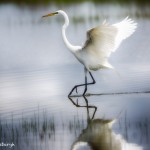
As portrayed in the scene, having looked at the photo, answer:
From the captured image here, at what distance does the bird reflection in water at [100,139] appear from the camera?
7605 millimetres

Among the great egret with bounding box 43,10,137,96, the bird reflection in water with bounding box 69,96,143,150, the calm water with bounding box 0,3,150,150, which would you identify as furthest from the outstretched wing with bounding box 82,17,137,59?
the bird reflection in water with bounding box 69,96,143,150

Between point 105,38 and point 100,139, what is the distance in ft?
9.77

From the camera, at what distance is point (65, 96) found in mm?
10875

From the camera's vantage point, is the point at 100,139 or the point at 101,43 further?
the point at 101,43

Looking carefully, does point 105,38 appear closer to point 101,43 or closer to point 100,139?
point 101,43

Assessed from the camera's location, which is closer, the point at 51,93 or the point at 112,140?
the point at 112,140

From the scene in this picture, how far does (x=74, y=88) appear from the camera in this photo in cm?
1096

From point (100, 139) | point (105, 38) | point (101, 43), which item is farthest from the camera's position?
point (101, 43)

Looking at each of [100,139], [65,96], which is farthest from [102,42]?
[100,139]

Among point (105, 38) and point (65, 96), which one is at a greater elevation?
point (105, 38)

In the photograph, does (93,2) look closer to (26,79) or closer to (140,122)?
(26,79)

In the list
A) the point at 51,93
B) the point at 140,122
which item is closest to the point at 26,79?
the point at 51,93

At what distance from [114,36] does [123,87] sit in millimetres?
963

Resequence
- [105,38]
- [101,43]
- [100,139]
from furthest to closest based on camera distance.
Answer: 1. [101,43]
2. [105,38]
3. [100,139]
